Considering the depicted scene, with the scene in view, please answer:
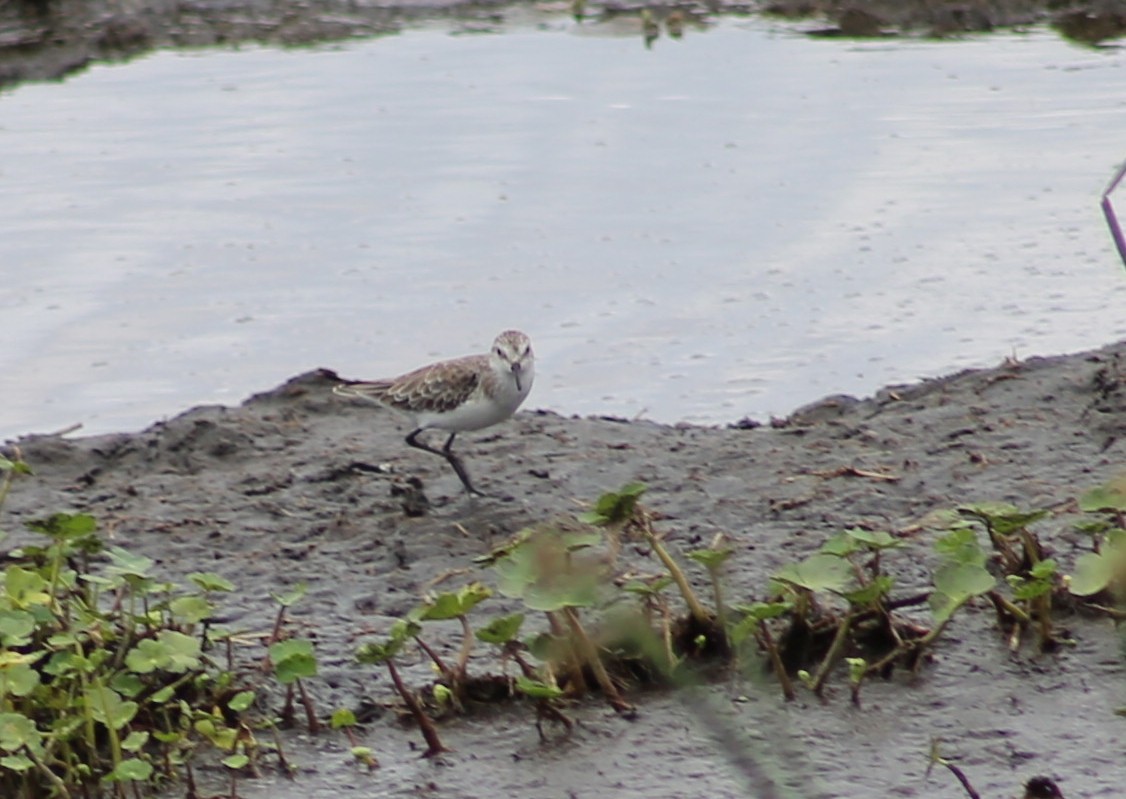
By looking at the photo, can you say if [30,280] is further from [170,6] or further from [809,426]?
[170,6]

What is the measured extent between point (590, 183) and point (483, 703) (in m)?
6.79

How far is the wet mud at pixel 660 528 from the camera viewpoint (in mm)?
4883

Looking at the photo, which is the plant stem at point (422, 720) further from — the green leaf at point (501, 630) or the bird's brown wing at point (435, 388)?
the bird's brown wing at point (435, 388)

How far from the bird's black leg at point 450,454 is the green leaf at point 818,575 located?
2228 mm

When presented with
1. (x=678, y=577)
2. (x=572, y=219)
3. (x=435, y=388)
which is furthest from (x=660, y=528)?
(x=572, y=219)

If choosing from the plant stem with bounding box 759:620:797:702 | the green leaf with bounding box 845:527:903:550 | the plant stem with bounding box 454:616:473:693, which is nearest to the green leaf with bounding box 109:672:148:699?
the plant stem with bounding box 454:616:473:693

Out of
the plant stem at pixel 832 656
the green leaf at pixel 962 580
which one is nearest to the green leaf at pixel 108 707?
the plant stem at pixel 832 656

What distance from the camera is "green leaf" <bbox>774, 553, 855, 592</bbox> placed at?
5.00 metres

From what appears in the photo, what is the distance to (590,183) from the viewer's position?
38.4ft

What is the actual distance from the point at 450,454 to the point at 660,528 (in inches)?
40.8

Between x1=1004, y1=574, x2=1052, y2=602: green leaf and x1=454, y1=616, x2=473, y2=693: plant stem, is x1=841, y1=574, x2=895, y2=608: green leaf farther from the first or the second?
x1=454, y1=616, x2=473, y2=693: plant stem

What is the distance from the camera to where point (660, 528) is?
6.57 meters

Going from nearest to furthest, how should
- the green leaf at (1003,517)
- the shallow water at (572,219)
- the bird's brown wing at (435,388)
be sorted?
the green leaf at (1003,517) < the bird's brown wing at (435,388) < the shallow water at (572,219)

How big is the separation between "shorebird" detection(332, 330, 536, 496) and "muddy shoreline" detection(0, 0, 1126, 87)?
28.3 ft
